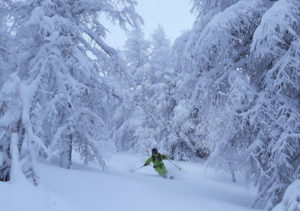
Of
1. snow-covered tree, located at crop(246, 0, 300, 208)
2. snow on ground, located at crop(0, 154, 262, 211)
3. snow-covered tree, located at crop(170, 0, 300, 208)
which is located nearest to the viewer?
snow on ground, located at crop(0, 154, 262, 211)

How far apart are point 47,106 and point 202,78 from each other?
423cm

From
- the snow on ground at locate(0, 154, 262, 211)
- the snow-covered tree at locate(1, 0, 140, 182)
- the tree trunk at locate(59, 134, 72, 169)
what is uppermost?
the snow-covered tree at locate(1, 0, 140, 182)

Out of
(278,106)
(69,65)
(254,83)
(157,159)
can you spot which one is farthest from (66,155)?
(278,106)

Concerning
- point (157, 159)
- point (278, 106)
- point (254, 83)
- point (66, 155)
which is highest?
point (254, 83)

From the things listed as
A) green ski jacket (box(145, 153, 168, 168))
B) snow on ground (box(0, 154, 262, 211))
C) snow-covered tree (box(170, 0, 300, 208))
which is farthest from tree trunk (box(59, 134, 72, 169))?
snow-covered tree (box(170, 0, 300, 208))

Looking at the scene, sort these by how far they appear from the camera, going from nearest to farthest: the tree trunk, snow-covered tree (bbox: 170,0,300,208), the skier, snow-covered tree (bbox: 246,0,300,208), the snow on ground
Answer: the snow on ground
snow-covered tree (bbox: 246,0,300,208)
snow-covered tree (bbox: 170,0,300,208)
the tree trunk
the skier

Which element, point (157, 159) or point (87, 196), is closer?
point (87, 196)

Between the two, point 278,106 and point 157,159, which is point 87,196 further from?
point 157,159

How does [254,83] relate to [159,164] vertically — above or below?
above

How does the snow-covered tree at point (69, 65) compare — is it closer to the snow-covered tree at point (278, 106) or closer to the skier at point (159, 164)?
the skier at point (159, 164)

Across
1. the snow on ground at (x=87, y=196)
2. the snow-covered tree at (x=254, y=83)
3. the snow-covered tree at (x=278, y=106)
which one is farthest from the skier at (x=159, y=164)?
the snow-covered tree at (x=278, y=106)

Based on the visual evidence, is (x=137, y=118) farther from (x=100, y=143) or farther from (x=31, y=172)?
(x=31, y=172)

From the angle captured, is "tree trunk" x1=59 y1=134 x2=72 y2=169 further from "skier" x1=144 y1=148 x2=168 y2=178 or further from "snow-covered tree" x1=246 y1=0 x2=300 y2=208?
"snow-covered tree" x1=246 y1=0 x2=300 y2=208

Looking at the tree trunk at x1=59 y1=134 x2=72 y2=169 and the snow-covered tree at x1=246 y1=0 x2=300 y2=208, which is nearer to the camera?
the snow-covered tree at x1=246 y1=0 x2=300 y2=208
